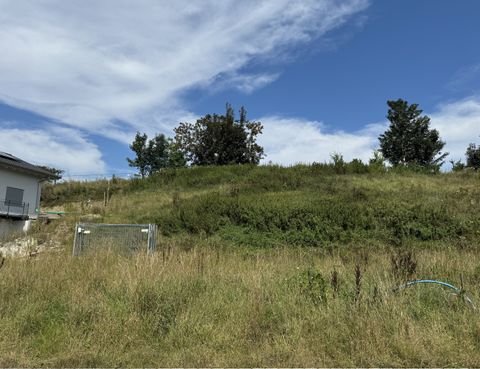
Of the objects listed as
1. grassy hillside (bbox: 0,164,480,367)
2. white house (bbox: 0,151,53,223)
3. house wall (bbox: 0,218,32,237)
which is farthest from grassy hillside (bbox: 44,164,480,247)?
grassy hillside (bbox: 0,164,480,367)

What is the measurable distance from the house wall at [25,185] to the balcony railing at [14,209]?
41cm

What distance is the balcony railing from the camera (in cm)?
2988

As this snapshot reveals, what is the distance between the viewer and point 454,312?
15.5 ft

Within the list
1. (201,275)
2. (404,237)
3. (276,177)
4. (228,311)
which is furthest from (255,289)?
(276,177)

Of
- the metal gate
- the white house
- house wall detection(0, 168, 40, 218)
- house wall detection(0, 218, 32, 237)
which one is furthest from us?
house wall detection(0, 168, 40, 218)

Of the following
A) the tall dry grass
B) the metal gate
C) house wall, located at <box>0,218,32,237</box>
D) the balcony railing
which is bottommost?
the tall dry grass

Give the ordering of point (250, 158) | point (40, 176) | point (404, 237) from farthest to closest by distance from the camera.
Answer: point (250, 158), point (40, 176), point (404, 237)

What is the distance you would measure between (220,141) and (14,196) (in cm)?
2549

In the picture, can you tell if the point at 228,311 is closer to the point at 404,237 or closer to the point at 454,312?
the point at 454,312

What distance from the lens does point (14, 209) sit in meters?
30.8

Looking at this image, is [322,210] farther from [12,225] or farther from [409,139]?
[409,139]

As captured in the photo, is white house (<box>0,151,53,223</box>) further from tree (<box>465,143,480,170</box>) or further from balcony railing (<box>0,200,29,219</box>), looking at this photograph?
tree (<box>465,143,480,170</box>)

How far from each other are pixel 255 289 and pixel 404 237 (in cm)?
1312

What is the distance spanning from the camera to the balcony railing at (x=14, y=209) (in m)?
29.9
